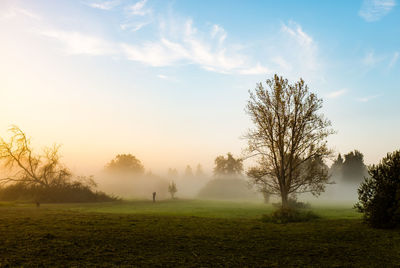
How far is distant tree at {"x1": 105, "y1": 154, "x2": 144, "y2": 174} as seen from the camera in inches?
4830

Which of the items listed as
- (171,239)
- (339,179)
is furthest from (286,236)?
(339,179)

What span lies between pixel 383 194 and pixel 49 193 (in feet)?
153

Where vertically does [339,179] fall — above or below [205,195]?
above

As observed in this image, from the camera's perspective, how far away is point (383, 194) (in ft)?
51.7

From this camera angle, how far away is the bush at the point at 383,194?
15359mm

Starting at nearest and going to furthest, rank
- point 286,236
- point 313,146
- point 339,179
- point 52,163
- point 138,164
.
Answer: point 286,236
point 313,146
point 52,163
point 339,179
point 138,164

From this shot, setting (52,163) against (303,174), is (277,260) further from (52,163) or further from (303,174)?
(52,163)

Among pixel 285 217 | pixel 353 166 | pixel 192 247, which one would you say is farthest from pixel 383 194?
pixel 353 166

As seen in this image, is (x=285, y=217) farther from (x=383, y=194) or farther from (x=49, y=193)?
(x=49, y=193)

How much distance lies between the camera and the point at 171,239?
39.1ft

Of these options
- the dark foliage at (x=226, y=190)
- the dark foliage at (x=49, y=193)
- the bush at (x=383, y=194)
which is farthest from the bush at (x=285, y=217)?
the dark foliage at (x=226, y=190)

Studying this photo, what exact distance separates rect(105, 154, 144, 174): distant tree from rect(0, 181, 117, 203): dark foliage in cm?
7552

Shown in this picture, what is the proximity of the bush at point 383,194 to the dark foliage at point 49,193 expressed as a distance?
142 ft

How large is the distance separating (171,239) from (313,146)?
2249 cm
